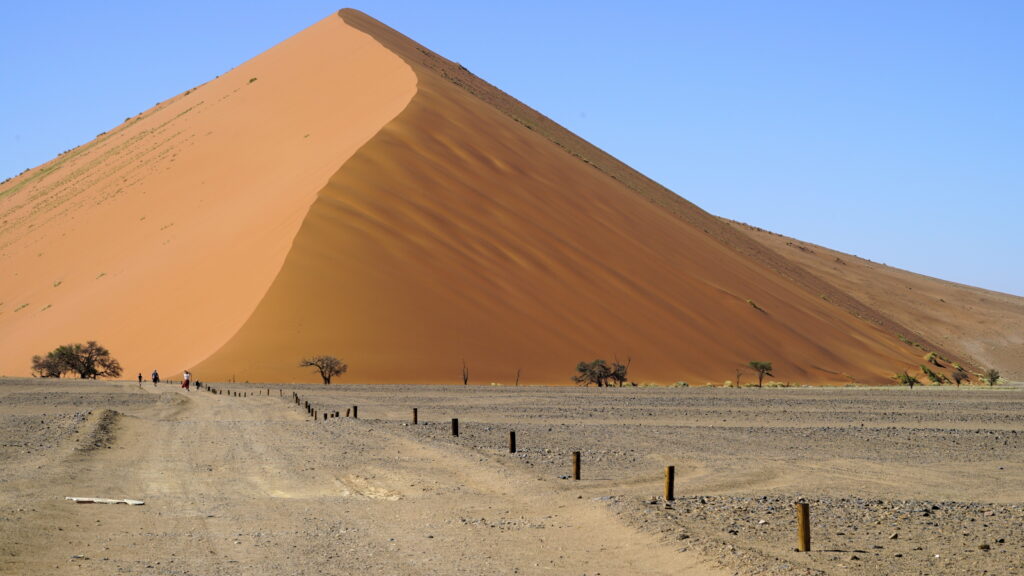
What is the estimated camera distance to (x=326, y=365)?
3966 cm

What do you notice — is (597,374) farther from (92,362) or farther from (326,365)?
(92,362)

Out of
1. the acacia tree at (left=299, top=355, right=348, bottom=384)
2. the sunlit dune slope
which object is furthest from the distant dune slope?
the acacia tree at (left=299, top=355, right=348, bottom=384)

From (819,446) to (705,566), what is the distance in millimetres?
11230

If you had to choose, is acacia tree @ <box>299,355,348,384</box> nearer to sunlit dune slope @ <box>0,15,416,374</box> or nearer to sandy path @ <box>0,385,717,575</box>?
sunlit dune slope @ <box>0,15,416,374</box>

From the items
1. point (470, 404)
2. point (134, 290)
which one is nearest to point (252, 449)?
point (470, 404)

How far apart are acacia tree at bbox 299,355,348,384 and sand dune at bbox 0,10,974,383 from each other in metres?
0.42

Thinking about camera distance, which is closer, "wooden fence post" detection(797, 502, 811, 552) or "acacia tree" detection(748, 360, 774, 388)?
"wooden fence post" detection(797, 502, 811, 552)

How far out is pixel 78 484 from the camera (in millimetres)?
13391

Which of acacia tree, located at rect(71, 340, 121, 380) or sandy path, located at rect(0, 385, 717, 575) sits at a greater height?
acacia tree, located at rect(71, 340, 121, 380)

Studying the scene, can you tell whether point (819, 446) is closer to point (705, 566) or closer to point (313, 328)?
point (705, 566)

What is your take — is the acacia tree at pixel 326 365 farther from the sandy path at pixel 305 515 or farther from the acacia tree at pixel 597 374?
the sandy path at pixel 305 515

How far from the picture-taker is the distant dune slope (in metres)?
85.9

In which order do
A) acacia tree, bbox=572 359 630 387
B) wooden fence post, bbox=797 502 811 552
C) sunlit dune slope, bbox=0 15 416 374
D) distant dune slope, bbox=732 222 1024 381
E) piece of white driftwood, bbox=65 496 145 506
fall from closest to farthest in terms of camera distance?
wooden fence post, bbox=797 502 811 552
piece of white driftwood, bbox=65 496 145 506
acacia tree, bbox=572 359 630 387
sunlit dune slope, bbox=0 15 416 374
distant dune slope, bbox=732 222 1024 381

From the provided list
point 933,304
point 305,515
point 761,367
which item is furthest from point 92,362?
point 933,304
